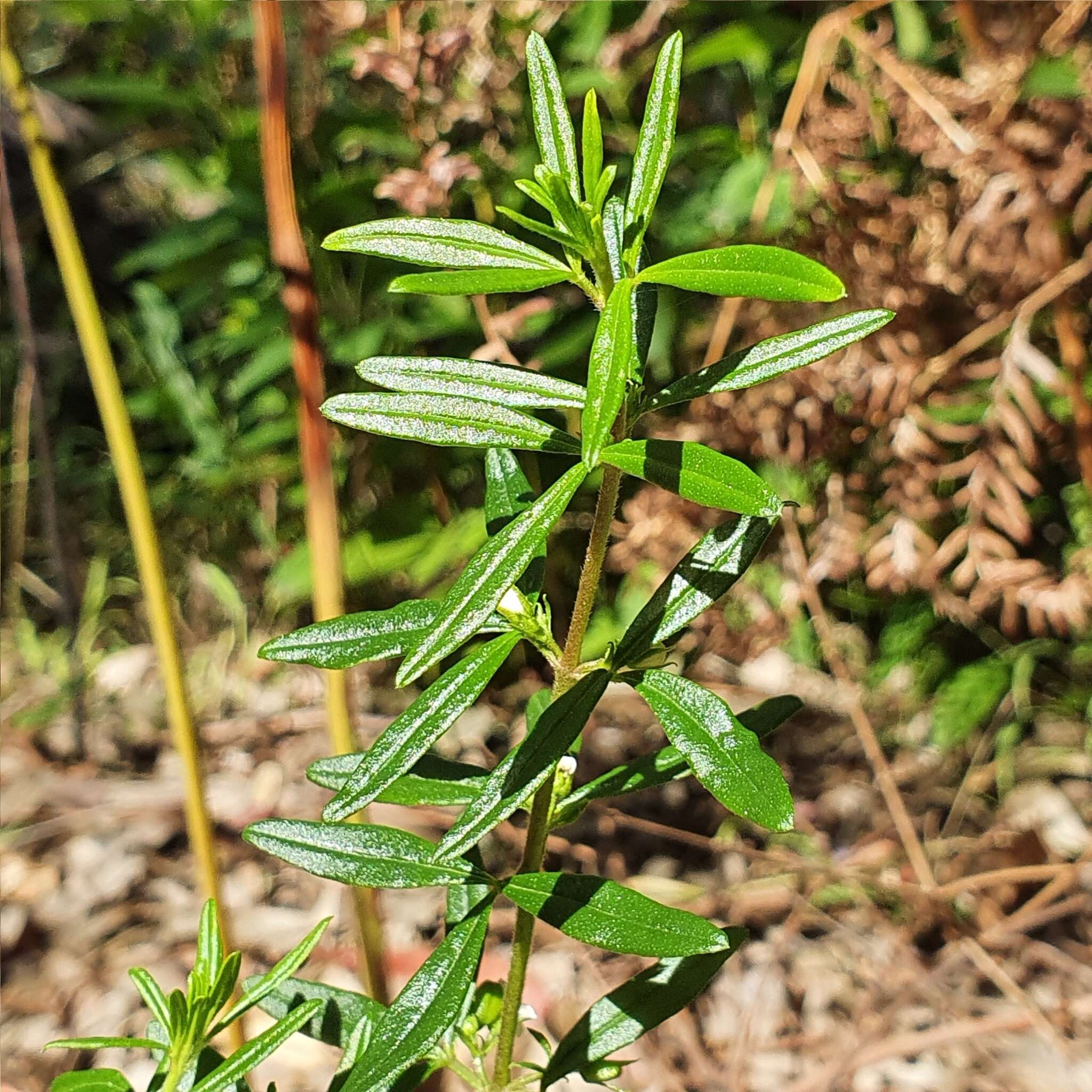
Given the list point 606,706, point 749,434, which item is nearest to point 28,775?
point 606,706

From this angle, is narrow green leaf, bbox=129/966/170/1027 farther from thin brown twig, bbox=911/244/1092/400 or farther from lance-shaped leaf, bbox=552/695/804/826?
thin brown twig, bbox=911/244/1092/400

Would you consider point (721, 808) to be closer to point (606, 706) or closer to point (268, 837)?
point (606, 706)

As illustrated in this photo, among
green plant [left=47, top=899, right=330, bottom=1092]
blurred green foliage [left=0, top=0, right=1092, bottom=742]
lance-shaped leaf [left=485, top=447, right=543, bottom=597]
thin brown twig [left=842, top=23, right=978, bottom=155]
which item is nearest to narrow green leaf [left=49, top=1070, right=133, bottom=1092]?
green plant [left=47, top=899, right=330, bottom=1092]

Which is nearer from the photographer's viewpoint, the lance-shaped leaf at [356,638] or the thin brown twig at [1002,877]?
the lance-shaped leaf at [356,638]

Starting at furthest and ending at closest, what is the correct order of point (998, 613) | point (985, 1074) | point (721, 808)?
point (998, 613), point (721, 808), point (985, 1074)

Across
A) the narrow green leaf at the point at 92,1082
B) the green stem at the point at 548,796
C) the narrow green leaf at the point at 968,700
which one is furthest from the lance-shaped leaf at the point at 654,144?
the narrow green leaf at the point at 968,700

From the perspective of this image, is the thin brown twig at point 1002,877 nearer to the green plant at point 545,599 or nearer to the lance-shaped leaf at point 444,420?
the green plant at point 545,599
